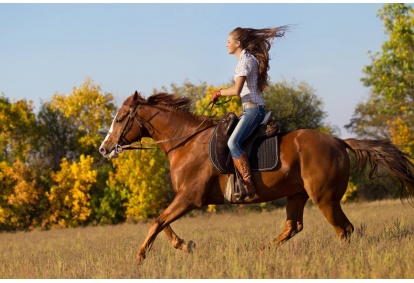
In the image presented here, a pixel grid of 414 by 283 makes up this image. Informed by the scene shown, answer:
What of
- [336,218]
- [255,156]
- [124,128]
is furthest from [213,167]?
[336,218]

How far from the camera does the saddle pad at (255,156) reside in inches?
339

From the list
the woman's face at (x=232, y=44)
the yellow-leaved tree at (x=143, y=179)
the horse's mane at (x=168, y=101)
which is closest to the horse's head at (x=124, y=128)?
the horse's mane at (x=168, y=101)

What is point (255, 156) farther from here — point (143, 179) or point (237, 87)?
point (143, 179)

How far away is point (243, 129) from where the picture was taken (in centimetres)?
850

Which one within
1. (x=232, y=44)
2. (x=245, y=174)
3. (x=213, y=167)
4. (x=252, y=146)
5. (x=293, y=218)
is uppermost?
(x=232, y=44)

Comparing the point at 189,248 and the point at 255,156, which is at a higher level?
the point at 255,156

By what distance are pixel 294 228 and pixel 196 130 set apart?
7.35 feet

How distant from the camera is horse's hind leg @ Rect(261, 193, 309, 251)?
9.26m

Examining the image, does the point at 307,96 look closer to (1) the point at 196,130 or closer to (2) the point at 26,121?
(2) the point at 26,121

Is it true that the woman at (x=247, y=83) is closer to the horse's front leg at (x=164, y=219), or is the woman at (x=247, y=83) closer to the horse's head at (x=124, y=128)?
the horse's front leg at (x=164, y=219)

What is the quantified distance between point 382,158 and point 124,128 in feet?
13.8

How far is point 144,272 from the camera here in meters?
7.12

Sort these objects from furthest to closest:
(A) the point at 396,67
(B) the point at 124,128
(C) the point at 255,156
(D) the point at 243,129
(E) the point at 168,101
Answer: (A) the point at 396,67
(E) the point at 168,101
(B) the point at 124,128
(C) the point at 255,156
(D) the point at 243,129

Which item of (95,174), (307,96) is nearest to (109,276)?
(95,174)
